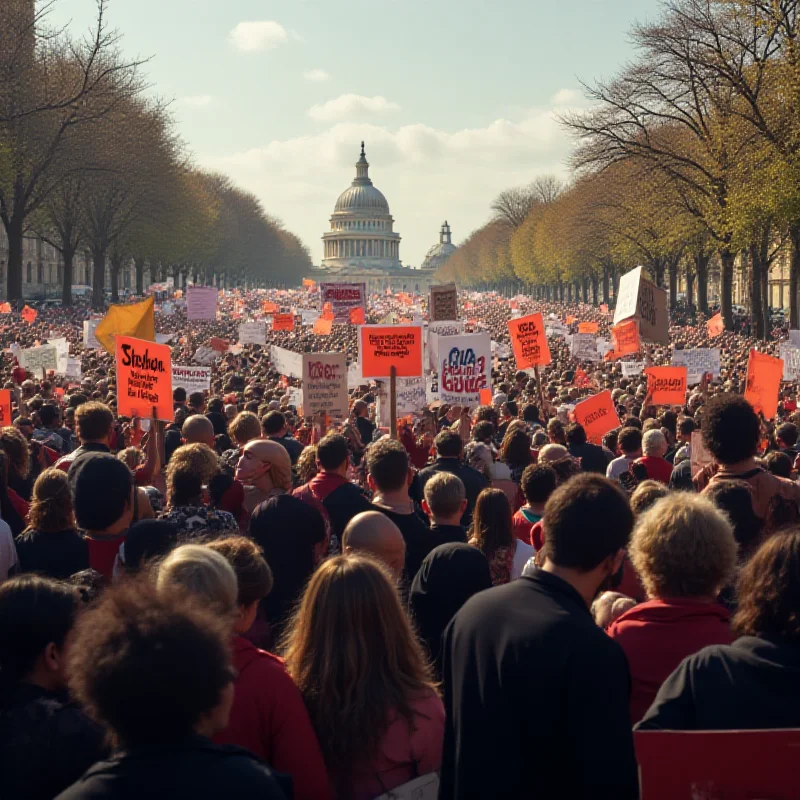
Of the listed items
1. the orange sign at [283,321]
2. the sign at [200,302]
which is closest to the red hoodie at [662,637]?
the sign at [200,302]

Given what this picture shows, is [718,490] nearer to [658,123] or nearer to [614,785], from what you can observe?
[614,785]

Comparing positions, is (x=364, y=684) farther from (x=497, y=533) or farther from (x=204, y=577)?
(x=497, y=533)

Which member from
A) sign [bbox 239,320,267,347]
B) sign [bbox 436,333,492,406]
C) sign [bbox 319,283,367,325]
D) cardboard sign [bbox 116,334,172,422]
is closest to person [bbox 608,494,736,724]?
cardboard sign [bbox 116,334,172,422]

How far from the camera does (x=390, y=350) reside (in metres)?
13.3

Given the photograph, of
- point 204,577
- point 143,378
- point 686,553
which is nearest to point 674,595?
point 686,553

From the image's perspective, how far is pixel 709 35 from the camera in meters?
34.0

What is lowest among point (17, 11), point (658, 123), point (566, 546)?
point (566, 546)

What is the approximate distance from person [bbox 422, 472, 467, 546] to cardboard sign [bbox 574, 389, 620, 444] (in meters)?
6.39

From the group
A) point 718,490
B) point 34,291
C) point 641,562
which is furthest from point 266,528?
point 34,291

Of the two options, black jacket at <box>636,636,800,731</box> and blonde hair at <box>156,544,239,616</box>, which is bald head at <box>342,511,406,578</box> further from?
black jacket at <box>636,636,800,731</box>

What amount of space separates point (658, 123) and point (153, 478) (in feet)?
105

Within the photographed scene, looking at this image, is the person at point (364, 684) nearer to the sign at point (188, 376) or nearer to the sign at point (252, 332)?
the sign at point (188, 376)

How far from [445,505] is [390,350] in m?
7.37

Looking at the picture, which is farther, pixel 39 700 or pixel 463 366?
pixel 463 366
